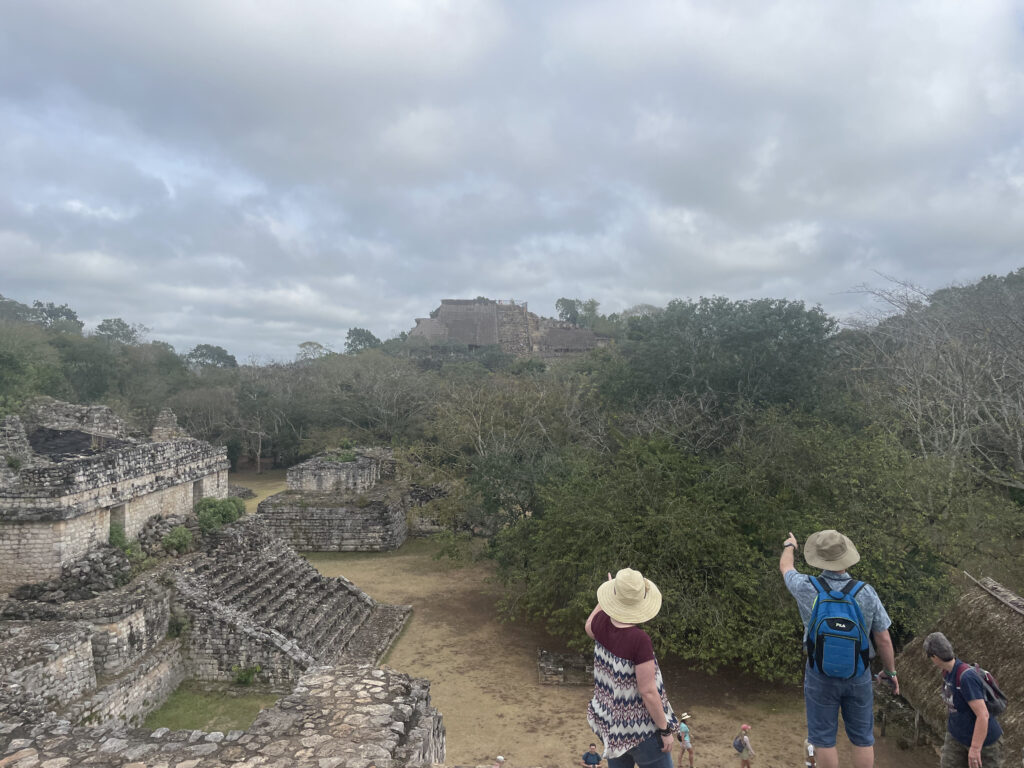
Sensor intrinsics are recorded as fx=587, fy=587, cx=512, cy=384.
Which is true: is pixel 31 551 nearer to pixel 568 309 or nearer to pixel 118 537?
pixel 118 537

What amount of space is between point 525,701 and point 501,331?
3773 cm

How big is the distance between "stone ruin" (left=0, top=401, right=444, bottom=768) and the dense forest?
3.81 m

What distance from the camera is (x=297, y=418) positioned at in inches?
1185

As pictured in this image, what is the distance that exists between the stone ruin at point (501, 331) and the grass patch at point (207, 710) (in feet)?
114

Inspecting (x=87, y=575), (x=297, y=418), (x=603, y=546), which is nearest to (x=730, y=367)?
(x=603, y=546)

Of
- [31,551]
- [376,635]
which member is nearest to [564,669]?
[376,635]

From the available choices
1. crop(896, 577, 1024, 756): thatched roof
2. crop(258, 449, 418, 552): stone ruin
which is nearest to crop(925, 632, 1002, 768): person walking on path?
crop(896, 577, 1024, 756): thatched roof

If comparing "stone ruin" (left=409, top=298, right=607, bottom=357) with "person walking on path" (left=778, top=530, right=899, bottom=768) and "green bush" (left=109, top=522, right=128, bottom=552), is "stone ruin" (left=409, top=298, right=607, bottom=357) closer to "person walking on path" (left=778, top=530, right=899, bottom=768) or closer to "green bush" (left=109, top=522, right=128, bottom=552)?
"green bush" (left=109, top=522, right=128, bottom=552)

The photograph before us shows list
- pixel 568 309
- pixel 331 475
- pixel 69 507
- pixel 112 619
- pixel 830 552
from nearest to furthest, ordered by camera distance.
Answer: pixel 830 552
pixel 112 619
pixel 69 507
pixel 331 475
pixel 568 309

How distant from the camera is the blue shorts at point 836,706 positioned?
11.7 feet

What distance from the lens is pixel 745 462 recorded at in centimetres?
1041

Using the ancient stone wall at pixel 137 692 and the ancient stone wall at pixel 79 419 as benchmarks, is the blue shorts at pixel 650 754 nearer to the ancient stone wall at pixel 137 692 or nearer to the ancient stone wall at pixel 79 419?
the ancient stone wall at pixel 137 692

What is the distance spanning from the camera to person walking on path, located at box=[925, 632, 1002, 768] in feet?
12.6

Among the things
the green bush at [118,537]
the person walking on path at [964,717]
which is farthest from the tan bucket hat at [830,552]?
the green bush at [118,537]
